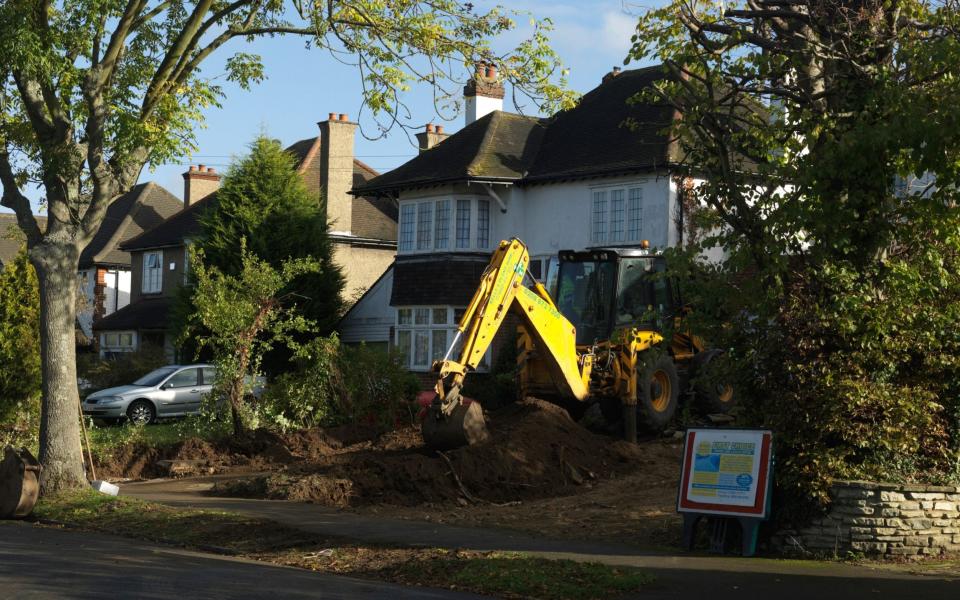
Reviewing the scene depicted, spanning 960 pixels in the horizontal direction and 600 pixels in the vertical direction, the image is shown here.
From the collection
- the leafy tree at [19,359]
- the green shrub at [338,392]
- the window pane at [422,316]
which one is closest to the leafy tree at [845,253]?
the green shrub at [338,392]

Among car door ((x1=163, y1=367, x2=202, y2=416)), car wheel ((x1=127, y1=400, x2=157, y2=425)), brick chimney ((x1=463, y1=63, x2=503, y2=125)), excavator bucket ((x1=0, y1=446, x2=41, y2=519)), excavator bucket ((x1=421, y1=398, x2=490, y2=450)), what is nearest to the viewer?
excavator bucket ((x1=0, y1=446, x2=41, y2=519))

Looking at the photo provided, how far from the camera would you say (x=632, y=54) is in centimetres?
1428

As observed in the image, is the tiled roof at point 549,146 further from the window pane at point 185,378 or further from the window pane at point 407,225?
the window pane at point 185,378

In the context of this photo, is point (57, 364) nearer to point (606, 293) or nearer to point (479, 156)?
point (606, 293)

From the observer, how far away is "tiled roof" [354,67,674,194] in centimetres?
3041

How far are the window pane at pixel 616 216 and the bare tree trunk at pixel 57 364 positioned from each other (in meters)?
15.8

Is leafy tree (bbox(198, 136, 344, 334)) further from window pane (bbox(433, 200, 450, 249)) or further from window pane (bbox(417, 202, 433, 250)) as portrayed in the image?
window pane (bbox(433, 200, 450, 249))

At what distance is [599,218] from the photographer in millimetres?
30281

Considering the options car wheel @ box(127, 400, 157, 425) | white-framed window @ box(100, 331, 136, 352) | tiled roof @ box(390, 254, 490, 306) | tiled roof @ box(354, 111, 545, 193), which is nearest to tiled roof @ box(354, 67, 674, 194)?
tiled roof @ box(354, 111, 545, 193)

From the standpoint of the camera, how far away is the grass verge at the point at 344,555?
34.2 feet

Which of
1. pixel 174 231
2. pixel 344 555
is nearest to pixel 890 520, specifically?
pixel 344 555

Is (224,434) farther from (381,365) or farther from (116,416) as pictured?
(116,416)

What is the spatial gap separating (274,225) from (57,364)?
20.7 metres

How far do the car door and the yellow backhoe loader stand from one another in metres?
15.0
